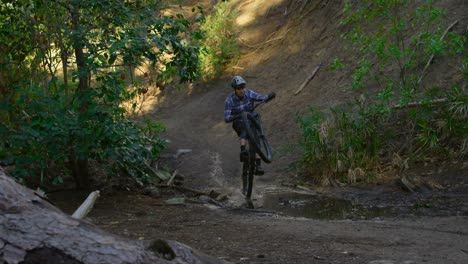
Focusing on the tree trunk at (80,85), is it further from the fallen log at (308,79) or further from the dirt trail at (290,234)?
the fallen log at (308,79)

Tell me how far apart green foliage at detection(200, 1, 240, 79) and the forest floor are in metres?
0.90

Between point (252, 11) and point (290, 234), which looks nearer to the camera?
point (290, 234)

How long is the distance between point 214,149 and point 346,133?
4980 millimetres

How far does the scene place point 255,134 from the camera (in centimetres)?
914

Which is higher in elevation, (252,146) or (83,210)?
(252,146)

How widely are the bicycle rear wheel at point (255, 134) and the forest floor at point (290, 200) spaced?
2.45 ft

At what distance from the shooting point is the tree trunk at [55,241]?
95.7 inches

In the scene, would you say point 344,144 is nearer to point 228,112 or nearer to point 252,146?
point 252,146

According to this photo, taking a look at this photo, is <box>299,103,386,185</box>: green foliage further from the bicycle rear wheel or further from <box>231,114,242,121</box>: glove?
<box>231,114,242,121</box>: glove

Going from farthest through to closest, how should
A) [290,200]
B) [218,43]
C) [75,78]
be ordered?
1. [218,43]
2. [290,200]
3. [75,78]

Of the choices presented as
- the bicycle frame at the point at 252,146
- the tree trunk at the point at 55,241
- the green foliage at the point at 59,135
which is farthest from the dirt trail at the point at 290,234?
the tree trunk at the point at 55,241

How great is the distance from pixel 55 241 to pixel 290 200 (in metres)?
6.98

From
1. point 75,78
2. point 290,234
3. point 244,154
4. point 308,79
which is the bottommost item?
point 290,234

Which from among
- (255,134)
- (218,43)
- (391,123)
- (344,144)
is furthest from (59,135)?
(218,43)
